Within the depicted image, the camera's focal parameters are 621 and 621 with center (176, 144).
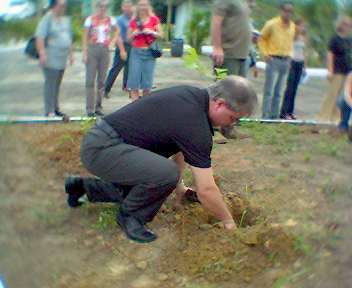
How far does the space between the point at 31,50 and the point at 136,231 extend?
2992 millimetres

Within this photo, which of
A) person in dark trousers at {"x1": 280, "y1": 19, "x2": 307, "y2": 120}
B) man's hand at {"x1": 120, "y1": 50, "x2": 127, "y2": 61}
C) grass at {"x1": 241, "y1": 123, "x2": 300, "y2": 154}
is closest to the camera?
grass at {"x1": 241, "y1": 123, "x2": 300, "y2": 154}

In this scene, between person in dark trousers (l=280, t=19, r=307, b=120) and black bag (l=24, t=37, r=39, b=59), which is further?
person in dark trousers (l=280, t=19, r=307, b=120)

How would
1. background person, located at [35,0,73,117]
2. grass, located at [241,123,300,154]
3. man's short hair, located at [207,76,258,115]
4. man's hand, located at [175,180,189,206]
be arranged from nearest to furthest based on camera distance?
man's short hair, located at [207,76,258,115], man's hand, located at [175,180,189,206], grass, located at [241,123,300,154], background person, located at [35,0,73,117]

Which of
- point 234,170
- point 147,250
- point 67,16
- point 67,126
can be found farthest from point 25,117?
point 147,250

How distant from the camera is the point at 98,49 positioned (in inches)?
249

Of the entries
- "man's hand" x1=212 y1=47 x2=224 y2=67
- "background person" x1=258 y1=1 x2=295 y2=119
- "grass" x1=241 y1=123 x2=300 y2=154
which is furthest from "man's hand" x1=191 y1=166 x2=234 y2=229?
"background person" x1=258 y1=1 x2=295 y2=119

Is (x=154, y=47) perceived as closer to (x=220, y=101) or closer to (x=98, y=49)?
(x=98, y=49)

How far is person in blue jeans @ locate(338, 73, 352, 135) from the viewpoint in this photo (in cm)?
643

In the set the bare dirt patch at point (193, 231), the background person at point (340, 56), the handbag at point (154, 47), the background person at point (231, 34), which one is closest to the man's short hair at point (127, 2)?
the handbag at point (154, 47)

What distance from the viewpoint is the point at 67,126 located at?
5.99 meters

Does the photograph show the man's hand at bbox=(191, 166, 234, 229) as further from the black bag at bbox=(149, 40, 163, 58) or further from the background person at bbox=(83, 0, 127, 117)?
the black bag at bbox=(149, 40, 163, 58)

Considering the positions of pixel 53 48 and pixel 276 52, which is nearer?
pixel 53 48

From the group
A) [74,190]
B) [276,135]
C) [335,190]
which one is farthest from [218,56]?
[74,190]

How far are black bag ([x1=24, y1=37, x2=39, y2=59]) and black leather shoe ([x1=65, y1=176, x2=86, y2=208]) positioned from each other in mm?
2277
